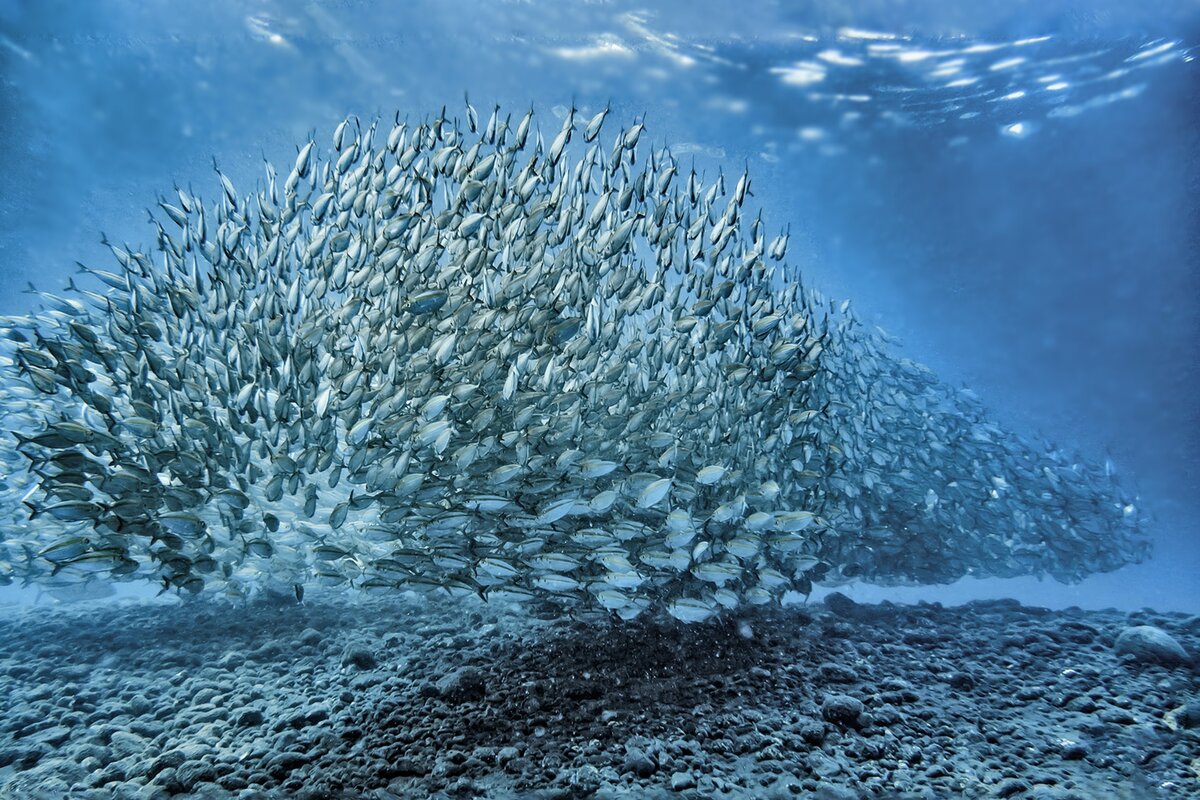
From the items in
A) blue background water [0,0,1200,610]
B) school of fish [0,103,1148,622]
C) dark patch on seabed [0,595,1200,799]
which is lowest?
dark patch on seabed [0,595,1200,799]

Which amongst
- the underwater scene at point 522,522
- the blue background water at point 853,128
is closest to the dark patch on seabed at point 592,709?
the underwater scene at point 522,522

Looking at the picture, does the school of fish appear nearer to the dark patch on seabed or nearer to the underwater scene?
the underwater scene

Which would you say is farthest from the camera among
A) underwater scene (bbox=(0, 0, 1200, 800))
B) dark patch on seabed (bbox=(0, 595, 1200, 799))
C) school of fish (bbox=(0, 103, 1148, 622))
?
school of fish (bbox=(0, 103, 1148, 622))

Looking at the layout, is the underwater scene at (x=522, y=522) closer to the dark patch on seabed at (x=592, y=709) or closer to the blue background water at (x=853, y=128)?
the dark patch on seabed at (x=592, y=709)

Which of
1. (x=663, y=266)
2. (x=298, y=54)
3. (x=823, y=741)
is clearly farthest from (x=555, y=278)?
(x=298, y=54)

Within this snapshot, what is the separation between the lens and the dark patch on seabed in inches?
93.0

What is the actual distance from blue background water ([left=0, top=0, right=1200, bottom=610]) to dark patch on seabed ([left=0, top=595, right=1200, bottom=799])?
112 inches

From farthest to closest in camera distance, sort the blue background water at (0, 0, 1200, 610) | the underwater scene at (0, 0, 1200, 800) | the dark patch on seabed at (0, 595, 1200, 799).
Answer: the blue background water at (0, 0, 1200, 610) → the underwater scene at (0, 0, 1200, 800) → the dark patch on seabed at (0, 595, 1200, 799)

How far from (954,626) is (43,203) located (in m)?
19.6

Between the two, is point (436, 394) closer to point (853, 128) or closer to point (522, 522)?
point (522, 522)

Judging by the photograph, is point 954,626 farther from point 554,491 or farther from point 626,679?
point 554,491

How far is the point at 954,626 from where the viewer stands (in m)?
4.61

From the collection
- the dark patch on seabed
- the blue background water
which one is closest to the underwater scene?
the dark patch on seabed

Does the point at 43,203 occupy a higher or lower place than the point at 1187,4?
lower
